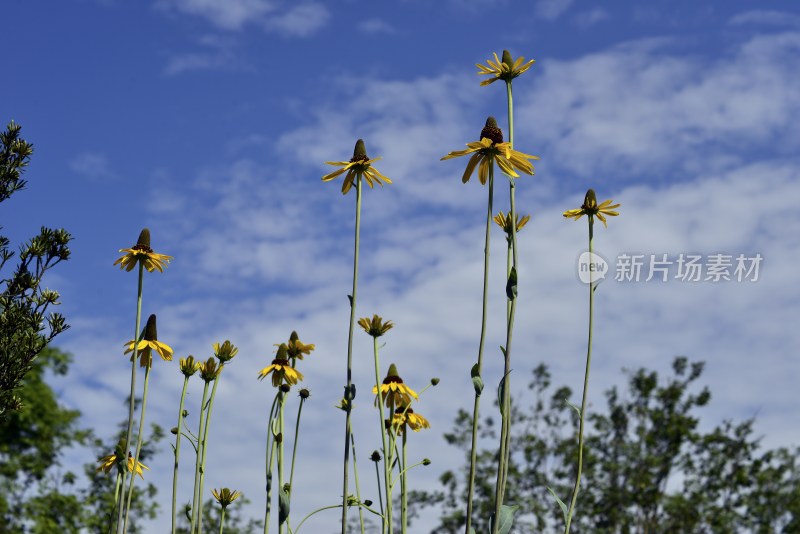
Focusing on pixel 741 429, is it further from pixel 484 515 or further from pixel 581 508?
pixel 484 515

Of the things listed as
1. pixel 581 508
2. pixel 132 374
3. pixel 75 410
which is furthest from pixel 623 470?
pixel 132 374

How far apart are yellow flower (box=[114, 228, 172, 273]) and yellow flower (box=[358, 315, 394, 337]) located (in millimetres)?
1059

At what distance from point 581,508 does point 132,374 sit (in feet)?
53.4

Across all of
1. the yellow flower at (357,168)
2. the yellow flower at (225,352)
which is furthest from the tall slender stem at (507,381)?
the yellow flower at (225,352)

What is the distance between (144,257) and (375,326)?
3.97 feet

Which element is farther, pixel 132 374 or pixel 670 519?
pixel 670 519

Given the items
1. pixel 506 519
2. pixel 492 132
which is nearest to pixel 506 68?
pixel 492 132

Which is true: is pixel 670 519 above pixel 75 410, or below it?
below

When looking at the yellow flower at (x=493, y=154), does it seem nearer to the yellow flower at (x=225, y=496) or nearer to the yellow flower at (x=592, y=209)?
the yellow flower at (x=592, y=209)

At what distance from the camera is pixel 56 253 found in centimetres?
547

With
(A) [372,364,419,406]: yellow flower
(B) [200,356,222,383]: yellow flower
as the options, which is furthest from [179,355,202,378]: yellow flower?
(A) [372,364,419,406]: yellow flower

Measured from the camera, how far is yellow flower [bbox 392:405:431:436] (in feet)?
15.5

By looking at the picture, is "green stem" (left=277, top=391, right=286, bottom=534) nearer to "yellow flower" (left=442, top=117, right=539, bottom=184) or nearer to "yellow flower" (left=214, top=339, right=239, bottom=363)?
"yellow flower" (left=214, top=339, right=239, bottom=363)

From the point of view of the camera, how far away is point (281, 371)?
14.9ft
